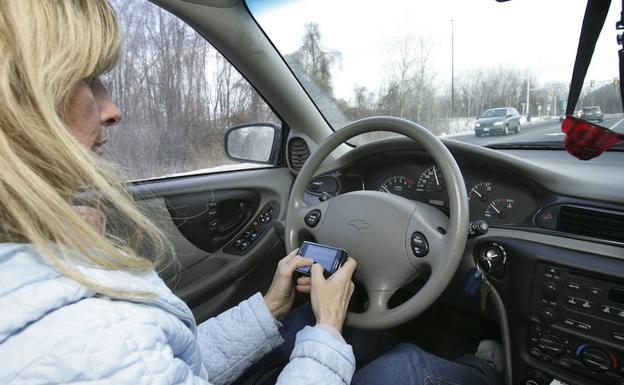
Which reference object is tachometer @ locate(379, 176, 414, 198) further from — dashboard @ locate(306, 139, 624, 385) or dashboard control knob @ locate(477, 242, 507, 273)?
dashboard control knob @ locate(477, 242, 507, 273)

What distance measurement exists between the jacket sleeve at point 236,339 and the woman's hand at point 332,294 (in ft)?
0.61

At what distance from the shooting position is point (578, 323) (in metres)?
1.37

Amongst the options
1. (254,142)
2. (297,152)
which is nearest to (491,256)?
(297,152)

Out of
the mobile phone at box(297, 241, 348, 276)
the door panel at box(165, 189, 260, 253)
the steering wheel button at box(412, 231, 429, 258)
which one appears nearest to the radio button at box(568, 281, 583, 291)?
the steering wheel button at box(412, 231, 429, 258)

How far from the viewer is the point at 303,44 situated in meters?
2.46

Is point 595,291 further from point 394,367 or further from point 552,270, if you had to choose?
point 394,367

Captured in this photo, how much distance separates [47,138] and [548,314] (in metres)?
1.47

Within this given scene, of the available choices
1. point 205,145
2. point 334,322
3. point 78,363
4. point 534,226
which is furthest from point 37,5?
point 205,145

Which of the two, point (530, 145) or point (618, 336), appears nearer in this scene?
point (618, 336)

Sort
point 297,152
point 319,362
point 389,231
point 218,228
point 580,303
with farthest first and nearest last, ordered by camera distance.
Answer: point 297,152
point 218,228
point 389,231
point 580,303
point 319,362

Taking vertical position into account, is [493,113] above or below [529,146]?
above

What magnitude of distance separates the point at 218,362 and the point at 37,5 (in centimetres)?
99

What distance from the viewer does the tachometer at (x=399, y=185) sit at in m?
1.98

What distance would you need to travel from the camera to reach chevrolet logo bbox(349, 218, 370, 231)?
1.55 meters
